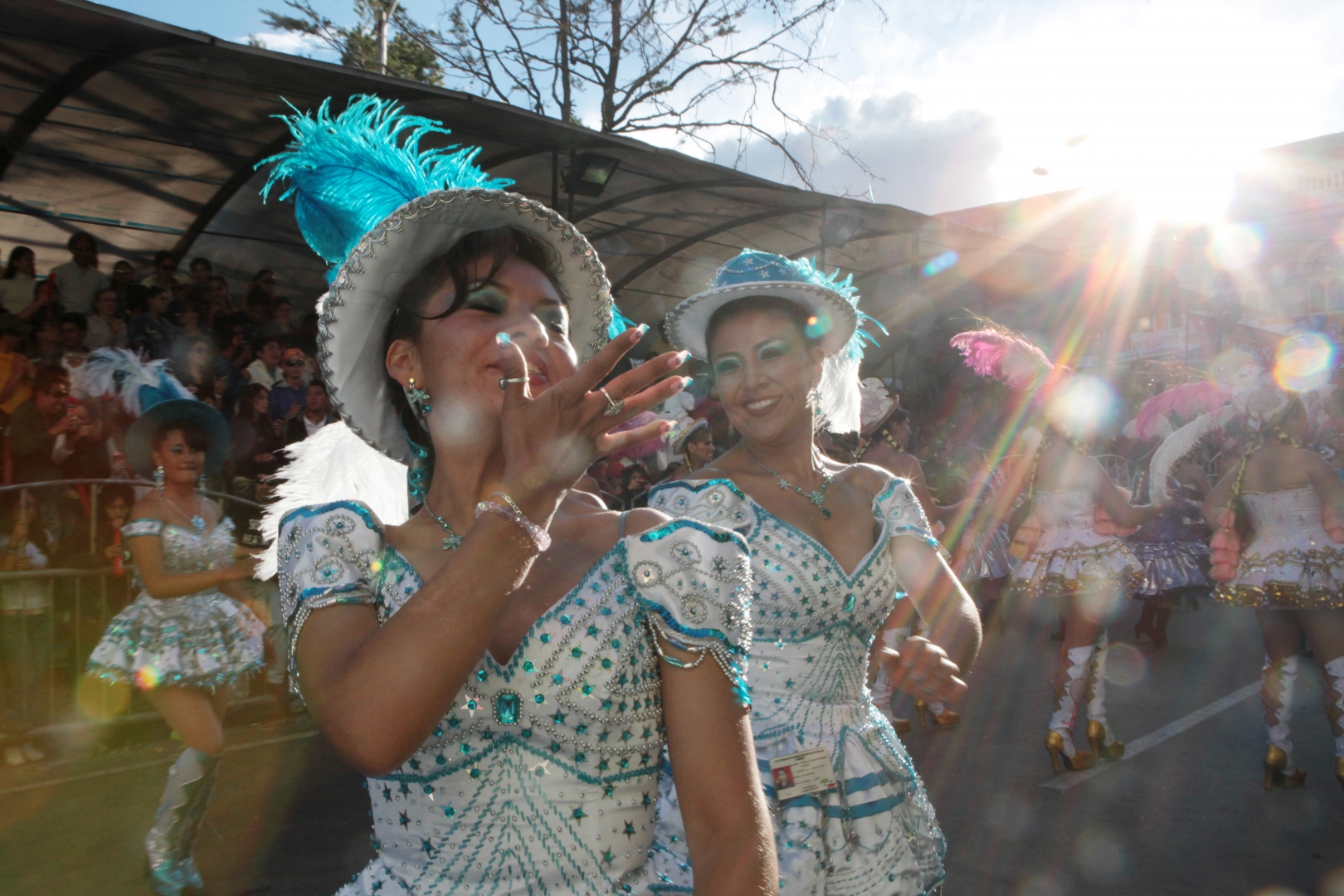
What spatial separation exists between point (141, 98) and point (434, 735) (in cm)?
819

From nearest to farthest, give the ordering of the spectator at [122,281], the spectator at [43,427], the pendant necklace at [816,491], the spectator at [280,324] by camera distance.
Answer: the pendant necklace at [816,491] → the spectator at [43,427] → the spectator at [122,281] → the spectator at [280,324]

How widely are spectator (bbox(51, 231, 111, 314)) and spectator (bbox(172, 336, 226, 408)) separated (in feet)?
2.88

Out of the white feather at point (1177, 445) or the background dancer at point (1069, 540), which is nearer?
the background dancer at point (1069, 540)

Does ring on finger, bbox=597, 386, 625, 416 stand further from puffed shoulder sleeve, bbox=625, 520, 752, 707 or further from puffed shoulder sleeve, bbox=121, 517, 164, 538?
puffed shoulder sleeve, bbox=121, 517, 164, 538

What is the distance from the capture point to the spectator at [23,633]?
605 cm

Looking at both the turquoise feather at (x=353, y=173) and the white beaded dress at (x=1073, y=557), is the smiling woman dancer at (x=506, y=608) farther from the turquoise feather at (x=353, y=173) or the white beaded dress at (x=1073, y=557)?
the white beaded dress at (x=1073, y=557)

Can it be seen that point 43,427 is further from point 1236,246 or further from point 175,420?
point 1236,246

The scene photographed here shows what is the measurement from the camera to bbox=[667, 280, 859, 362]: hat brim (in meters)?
3.07

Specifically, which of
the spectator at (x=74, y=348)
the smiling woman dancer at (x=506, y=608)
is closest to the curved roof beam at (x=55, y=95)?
the spectator at (x=74, y=348)

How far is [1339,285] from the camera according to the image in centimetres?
3331

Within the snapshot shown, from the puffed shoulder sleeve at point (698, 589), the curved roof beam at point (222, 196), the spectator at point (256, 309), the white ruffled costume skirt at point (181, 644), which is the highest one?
the curved roof beam at point (222, 196)

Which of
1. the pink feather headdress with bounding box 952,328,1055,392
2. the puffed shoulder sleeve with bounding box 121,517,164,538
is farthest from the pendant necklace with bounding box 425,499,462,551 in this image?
the pink feather headdress with bounding box 952,328,1055,392

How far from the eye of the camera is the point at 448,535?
1.61 m

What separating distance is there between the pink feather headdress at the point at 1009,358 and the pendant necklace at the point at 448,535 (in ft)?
16.6
